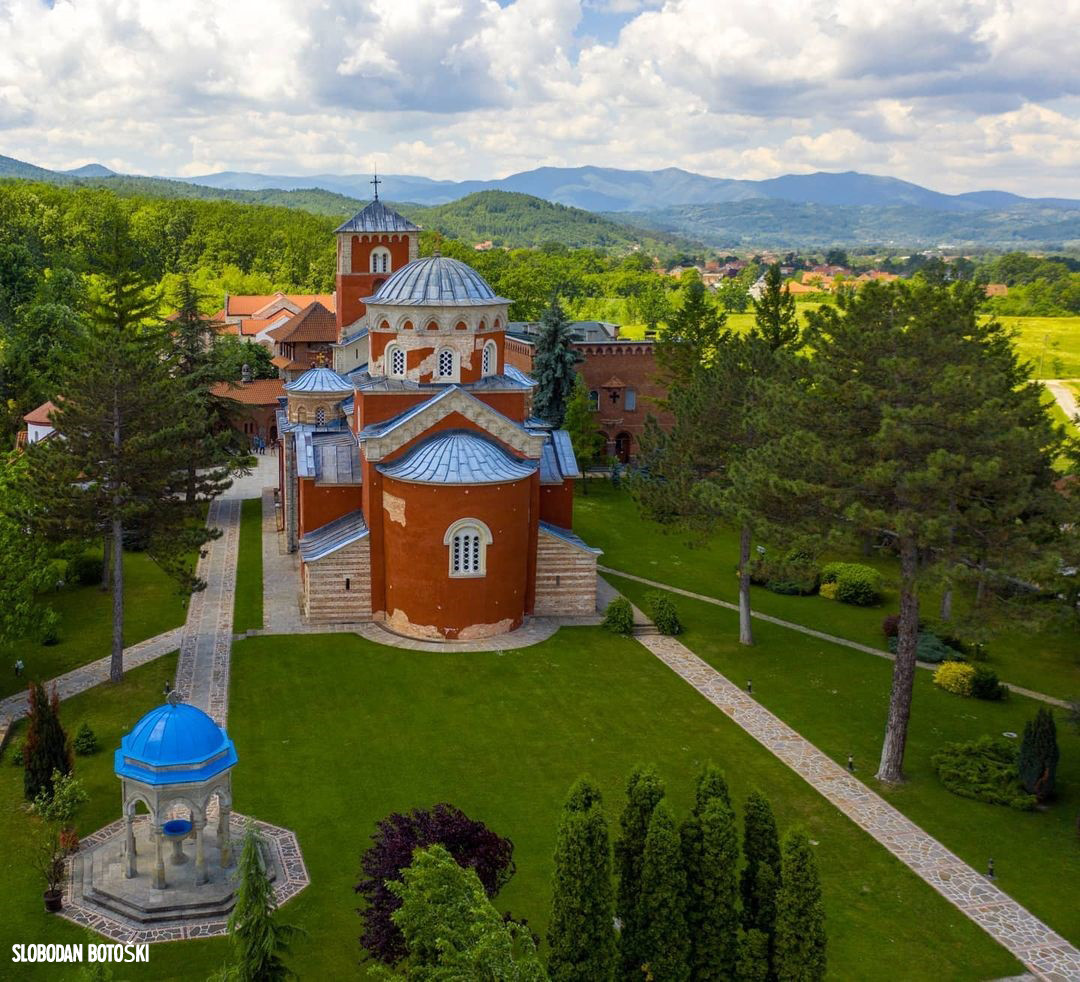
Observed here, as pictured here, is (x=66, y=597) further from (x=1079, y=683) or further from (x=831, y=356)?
(x=1079, y=683)

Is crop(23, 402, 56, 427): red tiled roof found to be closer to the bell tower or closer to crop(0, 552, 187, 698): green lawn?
crop(0, 552, 187, 698): green lawn

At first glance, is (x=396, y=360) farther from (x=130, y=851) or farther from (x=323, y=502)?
(x=130, y=851)

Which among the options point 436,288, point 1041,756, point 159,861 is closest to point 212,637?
point 436,288

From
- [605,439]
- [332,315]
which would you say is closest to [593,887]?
[605,439]

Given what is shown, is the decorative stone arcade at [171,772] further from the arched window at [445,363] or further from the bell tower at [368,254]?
the bell tower at [368,254]

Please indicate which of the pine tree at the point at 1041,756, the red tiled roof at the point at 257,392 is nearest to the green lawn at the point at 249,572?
the red tiled roof at the point at 257,392

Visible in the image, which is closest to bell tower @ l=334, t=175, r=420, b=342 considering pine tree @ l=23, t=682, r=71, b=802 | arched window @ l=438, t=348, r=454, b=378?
arched window @ l=438, t=348, r=454, b=378
